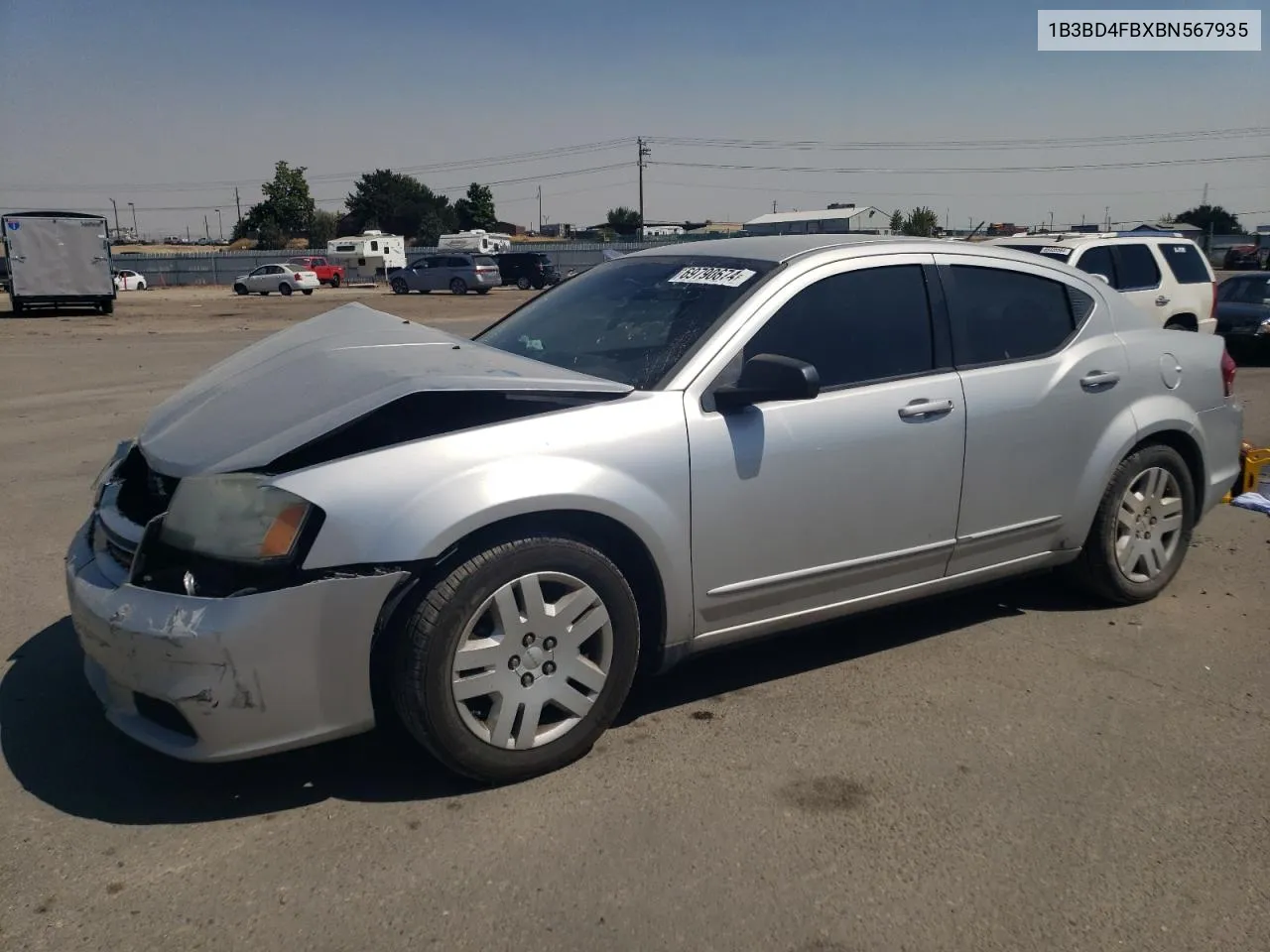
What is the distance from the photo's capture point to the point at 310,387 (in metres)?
3.55

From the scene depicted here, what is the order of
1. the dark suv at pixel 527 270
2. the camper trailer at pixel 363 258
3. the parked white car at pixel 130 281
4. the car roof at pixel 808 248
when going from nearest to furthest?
the car roof at pixel 808 248 < the dark suv at pixel 527 270 < the parked white car at pixel 130 281 < the camper trailer at pixel 363 258

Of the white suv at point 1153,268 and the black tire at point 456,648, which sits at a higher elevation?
the white suv at point 1153,268

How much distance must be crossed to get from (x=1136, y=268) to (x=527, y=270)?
130 feet

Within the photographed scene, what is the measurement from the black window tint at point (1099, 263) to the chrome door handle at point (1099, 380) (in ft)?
26.2

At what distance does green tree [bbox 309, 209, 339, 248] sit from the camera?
98912mm

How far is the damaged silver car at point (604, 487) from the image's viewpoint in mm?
2984

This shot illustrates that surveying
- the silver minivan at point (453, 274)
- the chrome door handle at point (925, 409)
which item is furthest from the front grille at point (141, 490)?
the silver minivan at point (453, 274)

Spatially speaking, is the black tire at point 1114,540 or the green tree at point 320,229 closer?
the black tire at point 1114,540

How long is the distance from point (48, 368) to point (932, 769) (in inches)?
575

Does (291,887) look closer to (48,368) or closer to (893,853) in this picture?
(893,853)

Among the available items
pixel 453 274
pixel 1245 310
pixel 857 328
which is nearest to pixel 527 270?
pixel 453 274

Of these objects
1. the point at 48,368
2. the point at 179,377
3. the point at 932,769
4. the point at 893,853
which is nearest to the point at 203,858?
the point at 893,853

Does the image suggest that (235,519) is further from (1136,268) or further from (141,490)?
(1136,268)

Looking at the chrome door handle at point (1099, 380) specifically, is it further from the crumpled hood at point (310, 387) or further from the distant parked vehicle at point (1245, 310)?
the distant parked vehicle at point (1245, 310)
